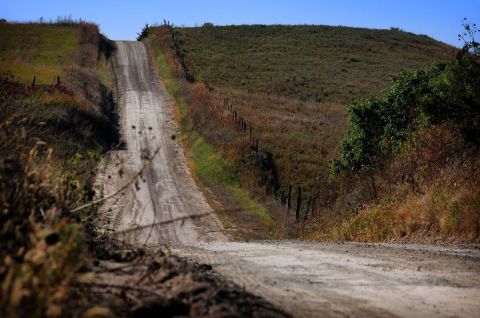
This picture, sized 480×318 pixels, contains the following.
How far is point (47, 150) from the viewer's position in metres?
6.06

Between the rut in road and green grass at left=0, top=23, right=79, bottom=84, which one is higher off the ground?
green grass at left=0, top=23, right=79, bottom=84

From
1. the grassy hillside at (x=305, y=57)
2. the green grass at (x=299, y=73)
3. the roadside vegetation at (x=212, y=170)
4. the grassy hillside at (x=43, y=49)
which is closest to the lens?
the roadside vegetation at (x=212, y=170)

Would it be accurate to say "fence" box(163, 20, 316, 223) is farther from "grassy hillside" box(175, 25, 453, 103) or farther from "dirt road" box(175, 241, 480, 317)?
"grassy hillside" box(175, 25, 453, 103)

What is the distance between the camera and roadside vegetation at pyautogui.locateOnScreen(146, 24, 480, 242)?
15.0 m

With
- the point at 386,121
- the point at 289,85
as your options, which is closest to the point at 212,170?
the point at 386,121

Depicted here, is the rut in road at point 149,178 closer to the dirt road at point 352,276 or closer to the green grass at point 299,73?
A: the dirt road at point 352,276

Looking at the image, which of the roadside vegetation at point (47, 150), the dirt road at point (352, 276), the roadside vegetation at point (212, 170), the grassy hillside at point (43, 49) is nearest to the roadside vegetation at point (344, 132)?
the roadside vegetation at point (212, 170)

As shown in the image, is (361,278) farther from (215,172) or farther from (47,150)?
(215,172)

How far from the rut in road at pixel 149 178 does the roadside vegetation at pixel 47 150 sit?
2.77ft

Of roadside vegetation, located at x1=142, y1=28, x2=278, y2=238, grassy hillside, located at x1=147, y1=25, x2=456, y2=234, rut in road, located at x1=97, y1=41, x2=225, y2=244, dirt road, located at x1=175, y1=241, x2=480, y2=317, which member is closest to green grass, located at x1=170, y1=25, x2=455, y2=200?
grassy hillside, located at x1=147, y1=25, x2=456, y2=234

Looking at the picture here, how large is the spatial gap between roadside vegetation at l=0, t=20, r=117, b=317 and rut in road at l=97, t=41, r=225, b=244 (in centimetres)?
85

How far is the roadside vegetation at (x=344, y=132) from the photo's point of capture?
15.0 meters

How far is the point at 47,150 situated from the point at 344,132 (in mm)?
40520

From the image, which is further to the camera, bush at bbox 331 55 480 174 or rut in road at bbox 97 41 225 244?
bush at bbox 331 55 480 174
